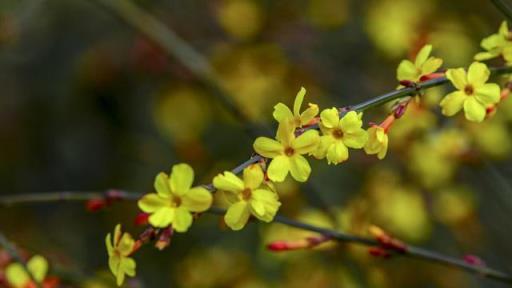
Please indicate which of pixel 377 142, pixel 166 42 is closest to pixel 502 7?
pixel 377 142

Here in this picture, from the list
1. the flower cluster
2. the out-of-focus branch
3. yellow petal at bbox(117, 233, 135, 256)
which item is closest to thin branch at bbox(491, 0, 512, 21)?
the flower cluster

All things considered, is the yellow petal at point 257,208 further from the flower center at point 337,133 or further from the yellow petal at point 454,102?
the yellow petal at point 454,102

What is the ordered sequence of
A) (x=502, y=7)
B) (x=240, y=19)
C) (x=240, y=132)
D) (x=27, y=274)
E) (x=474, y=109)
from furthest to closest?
(x=240, y=132), (x=240, y=19), (x=27, y=274), (x=502, y=7), (x=474, y=109)

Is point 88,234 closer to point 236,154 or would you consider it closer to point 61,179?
point 61,179

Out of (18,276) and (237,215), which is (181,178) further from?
(18,276)

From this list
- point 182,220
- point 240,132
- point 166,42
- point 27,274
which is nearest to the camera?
point 182,220

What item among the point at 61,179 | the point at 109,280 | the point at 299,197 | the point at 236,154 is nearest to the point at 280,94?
the point at 236,154

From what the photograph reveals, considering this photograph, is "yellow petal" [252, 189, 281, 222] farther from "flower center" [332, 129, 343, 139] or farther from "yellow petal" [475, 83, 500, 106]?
"yellow petal" [475, 83, 500, 106]
